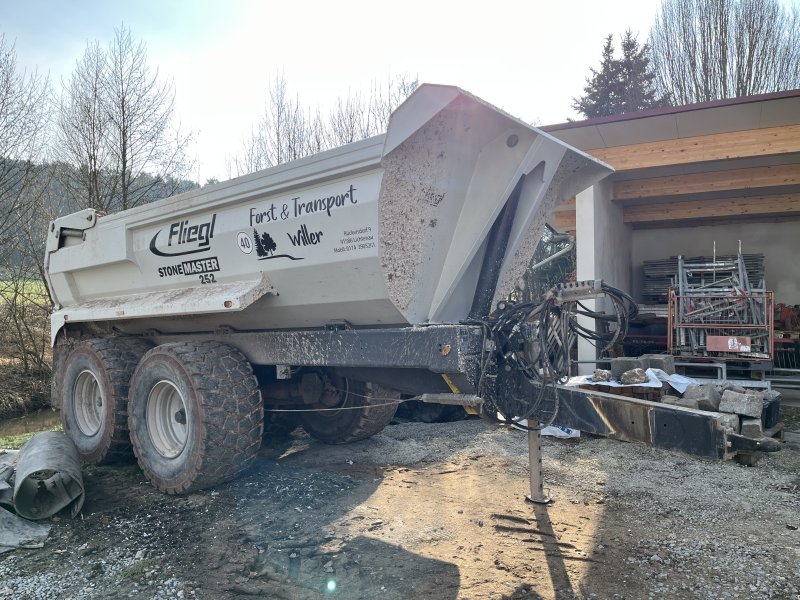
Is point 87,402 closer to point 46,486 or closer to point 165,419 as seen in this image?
point 165,419

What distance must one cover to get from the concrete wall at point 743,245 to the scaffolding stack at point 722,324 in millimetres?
3550

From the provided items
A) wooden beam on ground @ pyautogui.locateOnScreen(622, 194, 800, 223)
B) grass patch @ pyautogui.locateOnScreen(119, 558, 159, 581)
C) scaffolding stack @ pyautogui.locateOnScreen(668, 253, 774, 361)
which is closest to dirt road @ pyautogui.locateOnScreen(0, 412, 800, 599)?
grass patch @ pyautogui.locateOnScreen(119, 558, 159, 581)

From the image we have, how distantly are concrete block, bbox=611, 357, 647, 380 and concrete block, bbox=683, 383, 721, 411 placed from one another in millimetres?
584

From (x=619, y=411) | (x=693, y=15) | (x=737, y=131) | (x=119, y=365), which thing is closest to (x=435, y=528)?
(x=619, y=411)

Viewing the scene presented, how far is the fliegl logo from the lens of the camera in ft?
15.7

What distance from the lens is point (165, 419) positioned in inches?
205

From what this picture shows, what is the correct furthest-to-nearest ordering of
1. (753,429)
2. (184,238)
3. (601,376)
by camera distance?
(601,376)
(753,429)
(184,238)

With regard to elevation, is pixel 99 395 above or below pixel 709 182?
below

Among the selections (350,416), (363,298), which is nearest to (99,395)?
(350,416)

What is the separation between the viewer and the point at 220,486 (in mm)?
4930

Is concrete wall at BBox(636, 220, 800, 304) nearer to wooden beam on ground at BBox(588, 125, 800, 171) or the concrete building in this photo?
the concrete building

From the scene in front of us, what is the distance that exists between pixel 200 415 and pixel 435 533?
1.93m

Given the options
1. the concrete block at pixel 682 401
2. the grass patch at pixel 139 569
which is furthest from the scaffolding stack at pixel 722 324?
the grass patch at pixel 139 569

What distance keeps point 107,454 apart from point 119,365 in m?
0.85
